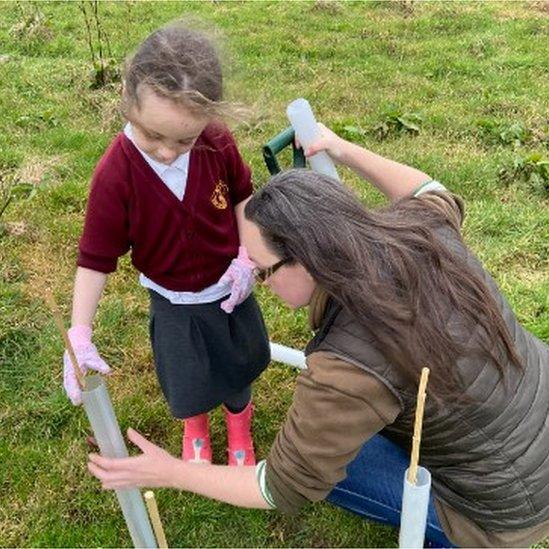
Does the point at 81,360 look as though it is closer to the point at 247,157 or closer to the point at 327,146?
the point at 327,146

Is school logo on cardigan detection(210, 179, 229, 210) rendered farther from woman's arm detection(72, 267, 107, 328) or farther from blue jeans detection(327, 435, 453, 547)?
blue jeans detection(327, 435, 453, 547)

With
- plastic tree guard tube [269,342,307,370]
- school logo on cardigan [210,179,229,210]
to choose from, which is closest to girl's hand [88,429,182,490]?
school logo on cardigan [210,179,229,210]

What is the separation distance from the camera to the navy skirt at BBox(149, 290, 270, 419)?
7.03 ft

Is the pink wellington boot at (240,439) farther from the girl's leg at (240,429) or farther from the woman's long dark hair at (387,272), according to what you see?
the woman's long dark hair at (387,272)

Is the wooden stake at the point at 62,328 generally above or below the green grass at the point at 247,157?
above

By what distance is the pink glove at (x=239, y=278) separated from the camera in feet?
6.74

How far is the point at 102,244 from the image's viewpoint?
76.2 inches

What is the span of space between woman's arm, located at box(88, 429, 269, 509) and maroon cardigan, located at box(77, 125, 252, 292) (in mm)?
569

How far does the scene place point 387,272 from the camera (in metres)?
1.43

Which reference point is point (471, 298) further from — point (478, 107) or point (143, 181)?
point (478, 107)

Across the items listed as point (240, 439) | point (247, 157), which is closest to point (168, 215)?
point (240, 439)

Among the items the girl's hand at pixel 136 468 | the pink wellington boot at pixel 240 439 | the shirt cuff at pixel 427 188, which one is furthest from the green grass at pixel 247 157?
the girl's hand at pixel 136 468

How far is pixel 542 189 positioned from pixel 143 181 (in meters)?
2.71

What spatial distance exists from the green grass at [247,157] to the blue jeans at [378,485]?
18cm
